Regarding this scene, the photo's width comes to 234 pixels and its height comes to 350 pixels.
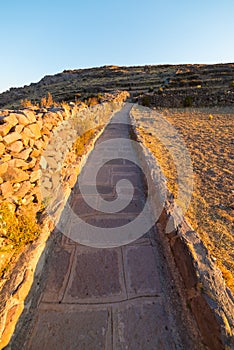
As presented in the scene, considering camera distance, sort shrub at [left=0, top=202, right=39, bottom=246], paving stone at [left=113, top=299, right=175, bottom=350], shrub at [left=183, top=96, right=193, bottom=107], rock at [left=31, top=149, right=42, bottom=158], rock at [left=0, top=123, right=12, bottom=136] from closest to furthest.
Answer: paving stone at [left=113, top=299, right=175, bottom=350]
shrub at [left=0, top=202, right=39, bottom=246]
rock at [left=0, top=123, right=12, bottom=136]
rock at [left=31, top=149, right=42, bottom=158]
shrub at [left=183, top=96, right=193, bottom=107]

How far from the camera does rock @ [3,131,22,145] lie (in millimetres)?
2521

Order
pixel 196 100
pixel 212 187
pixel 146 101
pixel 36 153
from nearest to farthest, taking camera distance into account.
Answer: pixel 36 153 → pixel 212 187 → pixel 196 100 → pixel 146 101

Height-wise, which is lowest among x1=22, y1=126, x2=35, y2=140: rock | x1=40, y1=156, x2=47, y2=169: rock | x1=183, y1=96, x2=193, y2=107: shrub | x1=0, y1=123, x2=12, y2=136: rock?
x1=183, y1=96, x2=193, y2=107: shrub

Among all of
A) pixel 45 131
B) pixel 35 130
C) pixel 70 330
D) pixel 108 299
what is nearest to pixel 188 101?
pixel 45 131

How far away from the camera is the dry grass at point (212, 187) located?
8.26 ft

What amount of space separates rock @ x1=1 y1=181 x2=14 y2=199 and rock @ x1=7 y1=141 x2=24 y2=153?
0.43m

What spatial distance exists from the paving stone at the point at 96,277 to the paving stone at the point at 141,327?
0.58 ft

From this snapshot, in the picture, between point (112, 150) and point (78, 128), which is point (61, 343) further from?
point (78, 128)

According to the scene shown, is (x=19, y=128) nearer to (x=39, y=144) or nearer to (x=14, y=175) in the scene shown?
(x=39, y=144)

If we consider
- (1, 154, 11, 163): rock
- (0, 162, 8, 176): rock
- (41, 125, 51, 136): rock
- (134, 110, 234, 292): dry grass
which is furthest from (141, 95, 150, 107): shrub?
(0, 162, 8, 176): rock

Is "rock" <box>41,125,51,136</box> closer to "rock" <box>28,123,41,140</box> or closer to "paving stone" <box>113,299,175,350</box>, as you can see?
"rock" <box>28,123,41,140</box>

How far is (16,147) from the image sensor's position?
268 centimetres

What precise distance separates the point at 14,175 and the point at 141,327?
2.07 metres

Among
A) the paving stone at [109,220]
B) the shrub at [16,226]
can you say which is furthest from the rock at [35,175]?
the paving stone at [109,220]
